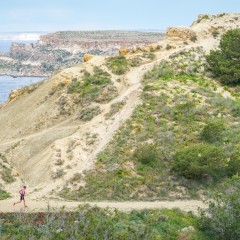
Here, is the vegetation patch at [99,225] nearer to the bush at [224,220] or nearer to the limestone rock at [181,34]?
the bush at [224,220]

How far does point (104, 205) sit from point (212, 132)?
42.8 feet

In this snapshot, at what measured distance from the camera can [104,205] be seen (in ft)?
92.0

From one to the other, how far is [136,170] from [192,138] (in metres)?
6.77

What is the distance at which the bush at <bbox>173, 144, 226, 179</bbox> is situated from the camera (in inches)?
1251

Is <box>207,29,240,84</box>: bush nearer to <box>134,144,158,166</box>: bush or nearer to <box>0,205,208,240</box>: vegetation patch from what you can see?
<box>134,144,158,166</box>: bush

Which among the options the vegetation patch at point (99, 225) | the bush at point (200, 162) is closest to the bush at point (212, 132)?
the bush at point (200, 162)

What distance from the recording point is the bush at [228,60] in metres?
51.9

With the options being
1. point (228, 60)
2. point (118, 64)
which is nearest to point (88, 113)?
point (118, 64)

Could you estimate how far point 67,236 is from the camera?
68.8ft

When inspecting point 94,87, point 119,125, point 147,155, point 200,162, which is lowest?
point 200,162

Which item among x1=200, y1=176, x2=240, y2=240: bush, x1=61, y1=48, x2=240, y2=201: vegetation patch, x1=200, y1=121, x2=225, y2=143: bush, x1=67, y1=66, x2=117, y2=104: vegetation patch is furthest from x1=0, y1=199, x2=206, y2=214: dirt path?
x1=67, y1=66, x2=117, y2=104: vegetation patch

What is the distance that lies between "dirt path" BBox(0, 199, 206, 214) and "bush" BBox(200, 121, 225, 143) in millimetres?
8430

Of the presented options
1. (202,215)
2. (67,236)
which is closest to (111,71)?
(202,215)

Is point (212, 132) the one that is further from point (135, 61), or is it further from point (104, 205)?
point (135, 61)
